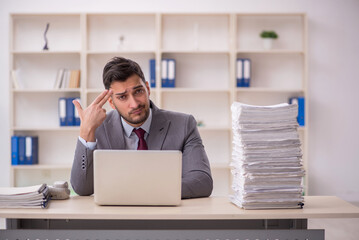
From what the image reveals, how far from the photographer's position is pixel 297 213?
1.69 metres

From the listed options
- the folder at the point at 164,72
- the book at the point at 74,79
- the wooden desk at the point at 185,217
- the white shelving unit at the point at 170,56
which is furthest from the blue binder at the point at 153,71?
the wooden desk at the point at 185,217

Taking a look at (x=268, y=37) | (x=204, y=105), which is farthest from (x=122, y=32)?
(x=268, y=37)

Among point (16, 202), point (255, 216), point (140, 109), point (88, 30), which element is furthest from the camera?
point (88, 30)

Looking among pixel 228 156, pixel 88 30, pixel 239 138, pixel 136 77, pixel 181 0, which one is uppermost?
pixel 181 0

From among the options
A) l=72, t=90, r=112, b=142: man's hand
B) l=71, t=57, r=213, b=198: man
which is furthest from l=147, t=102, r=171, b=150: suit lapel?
l=72, t=90, r=112, b=142: man's hand

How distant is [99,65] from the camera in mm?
5348

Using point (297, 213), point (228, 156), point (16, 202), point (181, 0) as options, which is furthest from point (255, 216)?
point (181, 0)

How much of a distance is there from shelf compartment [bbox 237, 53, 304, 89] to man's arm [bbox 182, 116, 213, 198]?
117 inches

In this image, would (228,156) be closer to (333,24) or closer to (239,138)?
(333,24)

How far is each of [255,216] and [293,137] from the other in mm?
341

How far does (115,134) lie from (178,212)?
87 centimetres

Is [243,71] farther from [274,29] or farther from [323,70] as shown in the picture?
[323,70]

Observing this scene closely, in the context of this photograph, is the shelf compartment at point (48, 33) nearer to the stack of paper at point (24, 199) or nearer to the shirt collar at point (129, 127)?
the shirt collar at point (129, 127)

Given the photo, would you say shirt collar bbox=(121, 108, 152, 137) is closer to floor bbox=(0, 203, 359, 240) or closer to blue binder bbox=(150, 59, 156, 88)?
floor bbox=(0, 203, 359, 240)
